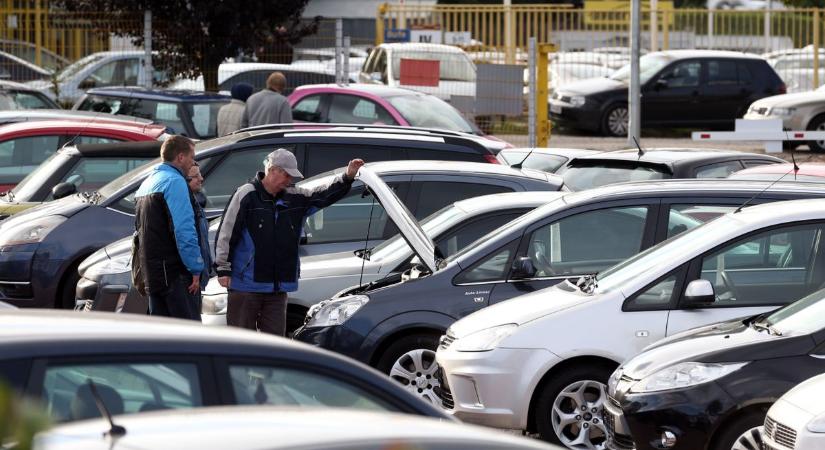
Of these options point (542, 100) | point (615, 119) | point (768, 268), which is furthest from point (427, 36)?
point (768, 268)

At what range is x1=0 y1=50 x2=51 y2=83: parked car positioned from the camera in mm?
22859

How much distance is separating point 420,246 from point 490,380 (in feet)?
3.70

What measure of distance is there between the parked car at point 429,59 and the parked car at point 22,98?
5.56 metres

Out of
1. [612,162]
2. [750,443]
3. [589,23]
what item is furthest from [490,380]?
[589,23]

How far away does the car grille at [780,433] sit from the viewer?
5.57m

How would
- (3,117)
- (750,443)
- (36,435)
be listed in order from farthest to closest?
(3,117) → (750,443) → (36,435)

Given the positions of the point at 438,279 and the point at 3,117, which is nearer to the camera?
the point at 438,279

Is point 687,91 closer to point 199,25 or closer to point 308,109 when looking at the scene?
point 199,25

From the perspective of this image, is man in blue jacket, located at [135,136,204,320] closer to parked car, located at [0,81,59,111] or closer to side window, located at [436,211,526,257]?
side window, located at [436,211,526,257]

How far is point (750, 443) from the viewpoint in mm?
6086

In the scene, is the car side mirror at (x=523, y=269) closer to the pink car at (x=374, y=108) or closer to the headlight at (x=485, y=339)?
the headlight at (x=485, y=339)

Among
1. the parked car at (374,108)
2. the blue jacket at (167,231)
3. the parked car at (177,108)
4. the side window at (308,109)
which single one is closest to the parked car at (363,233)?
the blue jacket at (167,231)

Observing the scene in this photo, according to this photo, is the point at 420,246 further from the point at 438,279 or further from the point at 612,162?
the point at 612,162

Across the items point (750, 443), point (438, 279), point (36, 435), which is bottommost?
point (750, 443)
